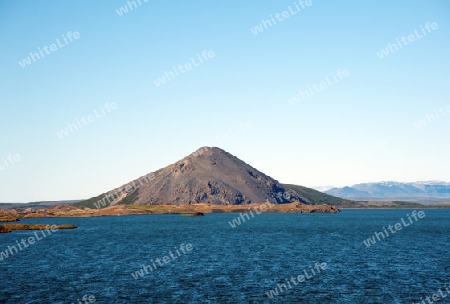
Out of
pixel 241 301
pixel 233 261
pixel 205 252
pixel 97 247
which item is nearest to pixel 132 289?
pixel 241 301

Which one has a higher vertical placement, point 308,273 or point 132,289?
point 132,289

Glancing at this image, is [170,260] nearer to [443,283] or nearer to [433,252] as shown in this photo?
[443,283]

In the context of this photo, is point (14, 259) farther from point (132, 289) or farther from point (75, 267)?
point (132, 289)

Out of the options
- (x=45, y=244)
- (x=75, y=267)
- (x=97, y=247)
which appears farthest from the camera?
(x=45, y=244)

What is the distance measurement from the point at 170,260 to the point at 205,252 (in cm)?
1283

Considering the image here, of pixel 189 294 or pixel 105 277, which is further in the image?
pixel 105 277

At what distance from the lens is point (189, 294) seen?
49.8 m

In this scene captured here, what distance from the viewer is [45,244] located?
107375mm

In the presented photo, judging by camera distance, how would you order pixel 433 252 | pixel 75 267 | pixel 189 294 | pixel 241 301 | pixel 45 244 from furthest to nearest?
pixel 45 244, pixel 433 252, pixel 75 267, pixel 189 294, pixel 241 301

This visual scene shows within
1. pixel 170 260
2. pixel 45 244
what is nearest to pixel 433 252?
pixel 170 260

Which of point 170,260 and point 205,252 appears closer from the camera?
point 170,260

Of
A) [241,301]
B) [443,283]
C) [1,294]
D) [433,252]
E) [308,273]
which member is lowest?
[433,252]

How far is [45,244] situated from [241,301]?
76.0 meters

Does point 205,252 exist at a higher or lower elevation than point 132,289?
Result: lower
